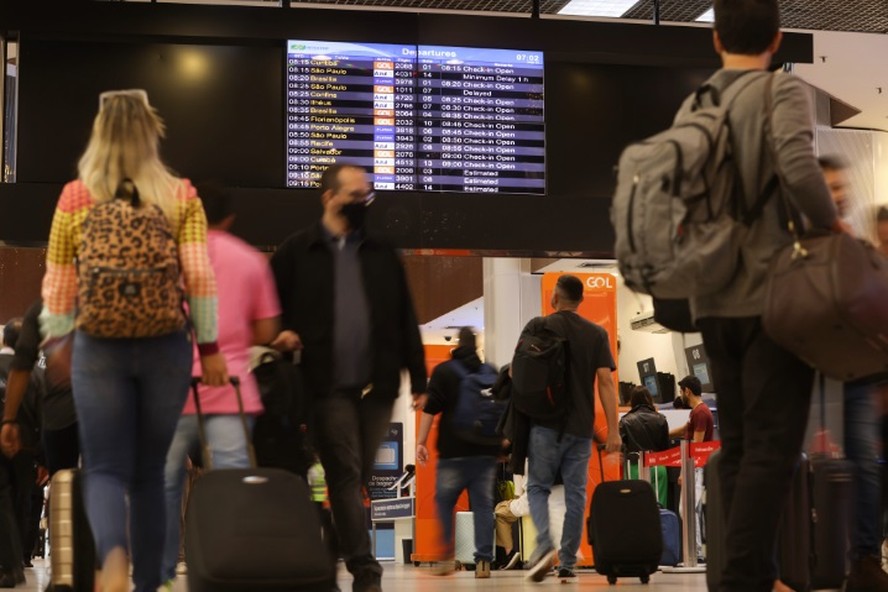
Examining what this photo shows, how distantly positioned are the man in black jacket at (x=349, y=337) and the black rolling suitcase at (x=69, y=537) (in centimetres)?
88

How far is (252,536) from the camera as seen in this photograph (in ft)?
12.1

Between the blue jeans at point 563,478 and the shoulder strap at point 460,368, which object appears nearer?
the blue jeans at point 563,478

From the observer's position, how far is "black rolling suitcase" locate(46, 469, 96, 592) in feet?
15.4

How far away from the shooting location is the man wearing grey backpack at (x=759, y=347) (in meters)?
3.13

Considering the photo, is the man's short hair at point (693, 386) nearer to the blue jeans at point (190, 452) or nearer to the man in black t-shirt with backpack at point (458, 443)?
the man in black t-shirt with backpack at point (458, 443)

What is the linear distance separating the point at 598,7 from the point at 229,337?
18.6 feet

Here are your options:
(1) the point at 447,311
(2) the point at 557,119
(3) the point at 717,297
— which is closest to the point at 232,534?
(3) the point at 717,297

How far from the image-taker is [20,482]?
8.43 meters

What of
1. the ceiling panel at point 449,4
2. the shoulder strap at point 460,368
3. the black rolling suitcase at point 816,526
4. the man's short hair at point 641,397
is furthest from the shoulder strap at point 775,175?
the man's short hair at point 641,397

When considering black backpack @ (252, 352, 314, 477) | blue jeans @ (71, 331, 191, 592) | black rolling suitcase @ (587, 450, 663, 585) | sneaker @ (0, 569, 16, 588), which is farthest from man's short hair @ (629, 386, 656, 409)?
blue jeans @ (71, 331, 191, 592)

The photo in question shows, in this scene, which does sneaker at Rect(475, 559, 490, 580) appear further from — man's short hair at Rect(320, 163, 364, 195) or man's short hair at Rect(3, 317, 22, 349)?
man's short hair at Rect(320, 163, 364, 195)

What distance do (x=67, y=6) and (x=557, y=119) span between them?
10.9 ft

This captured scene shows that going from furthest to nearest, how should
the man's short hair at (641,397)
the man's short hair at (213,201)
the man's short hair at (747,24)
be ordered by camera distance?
the man's short hair at (641,397), the man's short hair at (213,201), the man's short hair at (747,24)

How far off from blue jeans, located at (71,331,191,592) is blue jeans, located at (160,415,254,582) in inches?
10.9
